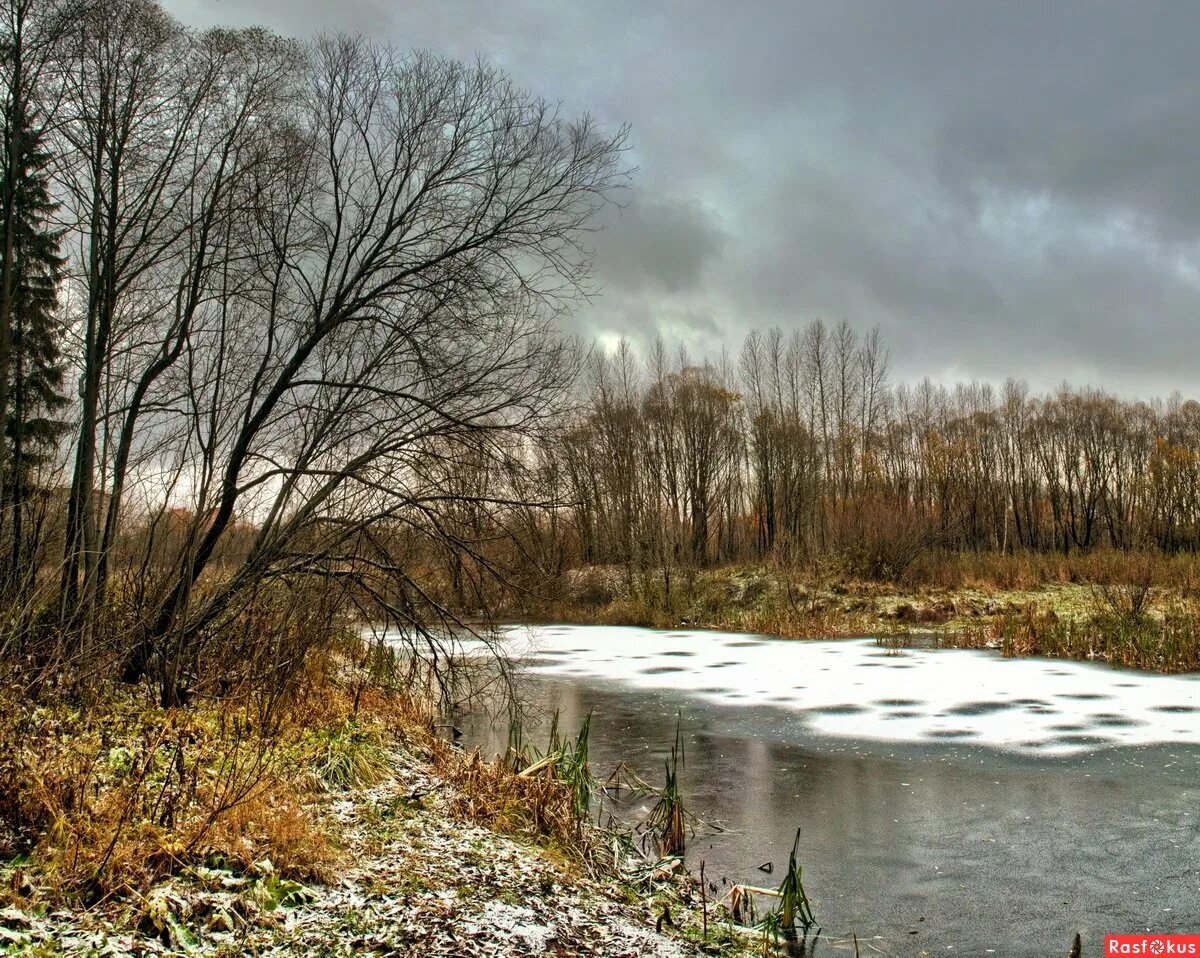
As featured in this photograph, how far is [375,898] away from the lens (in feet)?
14.2

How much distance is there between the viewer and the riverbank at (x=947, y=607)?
1628 centimetres

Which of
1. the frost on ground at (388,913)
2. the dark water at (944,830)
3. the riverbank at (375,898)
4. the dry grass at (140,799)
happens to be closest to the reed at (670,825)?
the dark water at (944,830)

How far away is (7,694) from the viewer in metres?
4.99

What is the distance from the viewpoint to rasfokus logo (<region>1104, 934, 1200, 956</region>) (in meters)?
4.73

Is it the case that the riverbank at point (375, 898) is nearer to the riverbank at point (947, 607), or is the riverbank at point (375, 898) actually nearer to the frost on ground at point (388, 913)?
the frost on ground at point (388, 913)

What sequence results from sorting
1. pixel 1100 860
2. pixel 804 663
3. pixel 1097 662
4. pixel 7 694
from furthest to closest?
pixel 804 663 → pixel 1097 662 → pixel 1100 860 → pixel 7 694

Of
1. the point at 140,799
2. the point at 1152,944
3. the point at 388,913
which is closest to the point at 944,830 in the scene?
the point at 1152,944

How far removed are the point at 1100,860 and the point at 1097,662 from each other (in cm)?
1123

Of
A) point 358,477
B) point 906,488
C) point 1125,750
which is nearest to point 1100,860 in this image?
point 1125,750

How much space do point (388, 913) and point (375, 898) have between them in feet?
0.58

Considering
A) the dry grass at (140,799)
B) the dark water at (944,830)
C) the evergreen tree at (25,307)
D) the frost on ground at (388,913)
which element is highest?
the evergreen tree at (25,307)

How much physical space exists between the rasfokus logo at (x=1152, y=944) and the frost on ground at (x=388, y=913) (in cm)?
245

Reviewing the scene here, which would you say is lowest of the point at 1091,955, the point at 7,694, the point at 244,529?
the point at 1091,955

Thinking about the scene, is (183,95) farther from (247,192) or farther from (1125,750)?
(1125,750)
